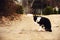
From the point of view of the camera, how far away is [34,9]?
90.5 inches

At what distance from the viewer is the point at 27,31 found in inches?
89.0

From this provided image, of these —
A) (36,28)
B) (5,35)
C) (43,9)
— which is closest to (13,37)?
(5,35)

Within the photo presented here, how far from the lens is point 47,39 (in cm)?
223

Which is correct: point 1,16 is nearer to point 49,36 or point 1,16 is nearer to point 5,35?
point 5,35

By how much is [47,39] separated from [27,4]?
351 millimetres

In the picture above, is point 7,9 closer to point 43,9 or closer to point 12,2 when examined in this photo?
point 12,2

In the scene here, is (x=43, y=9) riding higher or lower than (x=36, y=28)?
higher

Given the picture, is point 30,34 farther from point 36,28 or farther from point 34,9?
point 34,9

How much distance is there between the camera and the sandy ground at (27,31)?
2.24 m

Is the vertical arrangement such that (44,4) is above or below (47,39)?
above

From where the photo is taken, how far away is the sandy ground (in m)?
2.24

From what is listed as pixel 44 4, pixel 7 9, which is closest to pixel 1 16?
pixel 7 9

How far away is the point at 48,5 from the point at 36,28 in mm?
226

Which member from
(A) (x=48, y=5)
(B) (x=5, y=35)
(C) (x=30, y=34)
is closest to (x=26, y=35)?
(C) (x=30, y=34)
